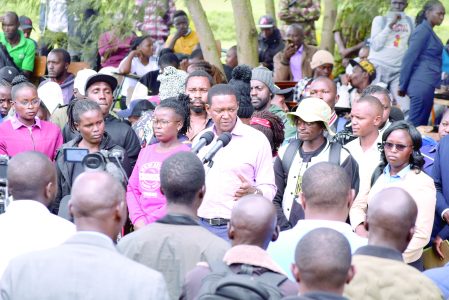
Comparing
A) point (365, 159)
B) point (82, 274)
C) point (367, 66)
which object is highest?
point (82, 274)

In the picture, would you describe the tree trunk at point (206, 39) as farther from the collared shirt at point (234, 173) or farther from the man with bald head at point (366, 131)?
the collared shirt at point (234, 173)

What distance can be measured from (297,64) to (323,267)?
10.6 m

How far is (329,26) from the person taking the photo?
16344mm

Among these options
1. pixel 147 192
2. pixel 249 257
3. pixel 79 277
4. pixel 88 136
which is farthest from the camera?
pixel 88 136

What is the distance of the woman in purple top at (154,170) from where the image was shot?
7953 millimetres

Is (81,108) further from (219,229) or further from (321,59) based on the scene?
(321,59)

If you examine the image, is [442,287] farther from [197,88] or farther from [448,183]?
[197,88]

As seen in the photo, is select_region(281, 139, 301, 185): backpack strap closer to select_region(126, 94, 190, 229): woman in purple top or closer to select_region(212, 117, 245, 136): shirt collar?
select_region(212, 117, 245, 136): shirt collar

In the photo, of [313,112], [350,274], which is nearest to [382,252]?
[350,274]

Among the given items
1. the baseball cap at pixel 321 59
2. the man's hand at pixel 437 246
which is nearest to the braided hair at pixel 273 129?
the man's hand at pixel 437 246

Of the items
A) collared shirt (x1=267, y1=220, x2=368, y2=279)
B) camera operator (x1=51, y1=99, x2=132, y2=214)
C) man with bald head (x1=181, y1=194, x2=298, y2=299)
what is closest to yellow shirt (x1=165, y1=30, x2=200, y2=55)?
camera operator (x1=51, y1=99, x2=132, y2=214)

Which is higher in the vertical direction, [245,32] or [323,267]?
[323,267]

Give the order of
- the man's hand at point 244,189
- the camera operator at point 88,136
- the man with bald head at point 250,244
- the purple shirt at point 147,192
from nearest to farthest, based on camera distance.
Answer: the man with bald head at point 250,244, the man's hand at point 244,189, the purple shirt at point 147,192, the camera operator at point 88,136

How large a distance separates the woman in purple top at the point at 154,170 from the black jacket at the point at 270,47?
25.0 feet
